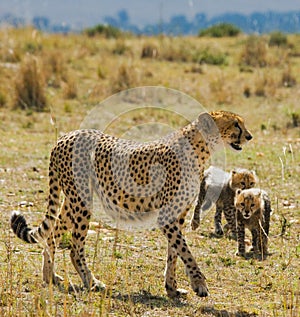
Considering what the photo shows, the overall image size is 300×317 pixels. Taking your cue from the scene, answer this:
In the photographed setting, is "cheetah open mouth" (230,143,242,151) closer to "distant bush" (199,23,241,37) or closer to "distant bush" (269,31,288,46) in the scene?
"distant bush" (269,31,288,46)

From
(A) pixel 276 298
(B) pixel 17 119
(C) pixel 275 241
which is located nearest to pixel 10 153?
(B) pixel 17 119

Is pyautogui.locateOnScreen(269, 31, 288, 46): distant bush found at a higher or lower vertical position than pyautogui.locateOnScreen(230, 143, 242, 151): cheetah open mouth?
higher

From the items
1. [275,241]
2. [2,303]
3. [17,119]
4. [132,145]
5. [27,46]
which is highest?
[27,46]

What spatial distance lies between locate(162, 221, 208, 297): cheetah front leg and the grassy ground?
9 centimetres

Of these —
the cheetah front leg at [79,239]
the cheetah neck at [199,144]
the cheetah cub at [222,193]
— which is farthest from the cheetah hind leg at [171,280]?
the cheetah cub at [222,193]

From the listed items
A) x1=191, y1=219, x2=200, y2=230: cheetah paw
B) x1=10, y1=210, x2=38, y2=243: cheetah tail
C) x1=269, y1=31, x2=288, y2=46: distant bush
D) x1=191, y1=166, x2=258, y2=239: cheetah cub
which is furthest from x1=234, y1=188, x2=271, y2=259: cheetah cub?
x1=269, y1=31, x2=288, y2=46: distant bush

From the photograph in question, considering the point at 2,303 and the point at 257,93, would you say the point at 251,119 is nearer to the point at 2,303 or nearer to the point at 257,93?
the point at 257,93

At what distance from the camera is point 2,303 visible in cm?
389

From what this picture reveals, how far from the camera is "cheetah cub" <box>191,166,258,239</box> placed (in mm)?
6520

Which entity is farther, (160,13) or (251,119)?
(160,13)

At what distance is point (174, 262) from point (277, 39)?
15.6 m

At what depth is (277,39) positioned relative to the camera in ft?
64.3

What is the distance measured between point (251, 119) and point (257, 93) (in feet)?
6.24

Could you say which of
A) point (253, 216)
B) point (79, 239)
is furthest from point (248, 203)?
point (79, 239)
